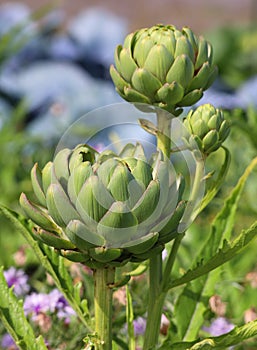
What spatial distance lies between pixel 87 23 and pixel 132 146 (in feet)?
7.94

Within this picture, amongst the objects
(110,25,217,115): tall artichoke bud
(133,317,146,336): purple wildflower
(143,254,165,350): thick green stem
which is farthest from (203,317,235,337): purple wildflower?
(110,25,217,115): tall artichoke bud

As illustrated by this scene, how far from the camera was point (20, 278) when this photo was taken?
84 centimetres

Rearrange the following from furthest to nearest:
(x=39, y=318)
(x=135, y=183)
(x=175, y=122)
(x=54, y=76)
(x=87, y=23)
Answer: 1. (x=87, y=23)
2. (x=54, y=76)
3. (x=39, y=318)
4. (x=175, y=122)
5. (x=135, y=183)

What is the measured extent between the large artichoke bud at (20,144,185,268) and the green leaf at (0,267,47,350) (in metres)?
0.09

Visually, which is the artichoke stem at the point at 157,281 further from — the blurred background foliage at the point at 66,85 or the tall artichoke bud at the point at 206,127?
the blurred background foliage at the point at 66,85

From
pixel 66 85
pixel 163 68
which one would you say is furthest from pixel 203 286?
pixel 66 85

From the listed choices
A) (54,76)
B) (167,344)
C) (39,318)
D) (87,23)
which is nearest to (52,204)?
(167,344)

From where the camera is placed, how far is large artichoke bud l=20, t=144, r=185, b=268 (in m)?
0.50

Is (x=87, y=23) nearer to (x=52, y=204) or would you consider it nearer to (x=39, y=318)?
(x=39, y=318)

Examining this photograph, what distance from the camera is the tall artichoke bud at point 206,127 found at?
1.87 ft

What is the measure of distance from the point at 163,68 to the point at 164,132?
6 centimetres

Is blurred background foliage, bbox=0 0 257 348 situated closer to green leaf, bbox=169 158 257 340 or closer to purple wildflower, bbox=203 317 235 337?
purple wildflower, bbox=203 317 235 337

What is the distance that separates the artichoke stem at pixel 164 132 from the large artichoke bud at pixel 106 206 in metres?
0.06

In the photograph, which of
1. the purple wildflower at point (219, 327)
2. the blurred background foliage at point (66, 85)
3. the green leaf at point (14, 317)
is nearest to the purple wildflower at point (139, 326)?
the purple wildflower at point (219, 327)
